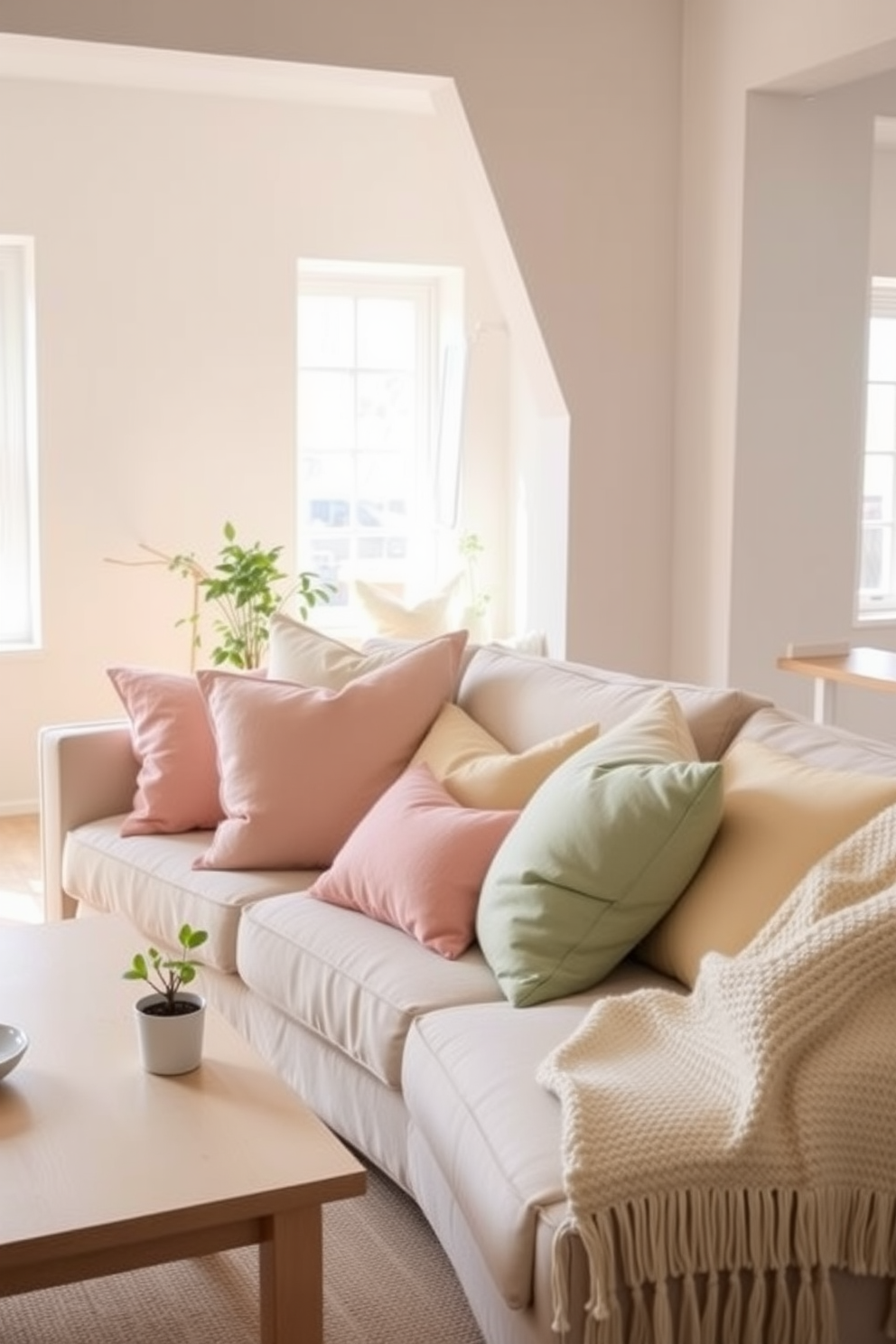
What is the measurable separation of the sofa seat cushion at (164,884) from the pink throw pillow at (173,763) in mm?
37

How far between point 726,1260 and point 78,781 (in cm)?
212

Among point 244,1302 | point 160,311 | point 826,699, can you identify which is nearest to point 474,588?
point 160,311

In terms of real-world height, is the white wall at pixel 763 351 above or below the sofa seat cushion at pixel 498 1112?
above

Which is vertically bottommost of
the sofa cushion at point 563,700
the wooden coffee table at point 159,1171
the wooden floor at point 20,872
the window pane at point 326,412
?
the wooden floor at point 20,872

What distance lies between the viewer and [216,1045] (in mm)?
2248

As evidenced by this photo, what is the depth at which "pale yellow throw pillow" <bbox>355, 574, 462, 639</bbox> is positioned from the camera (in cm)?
587

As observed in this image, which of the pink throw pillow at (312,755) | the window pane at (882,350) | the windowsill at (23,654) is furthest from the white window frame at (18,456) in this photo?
the window pane at (882,350)

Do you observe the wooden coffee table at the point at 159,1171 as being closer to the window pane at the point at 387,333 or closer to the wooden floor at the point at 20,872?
the wooden floor at the point at 20,872

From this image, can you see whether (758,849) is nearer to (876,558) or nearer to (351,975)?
(351,975)

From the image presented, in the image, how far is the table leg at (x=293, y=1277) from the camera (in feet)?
6.14

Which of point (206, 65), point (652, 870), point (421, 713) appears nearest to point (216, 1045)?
point (652, 870)

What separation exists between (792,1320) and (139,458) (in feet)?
14.3

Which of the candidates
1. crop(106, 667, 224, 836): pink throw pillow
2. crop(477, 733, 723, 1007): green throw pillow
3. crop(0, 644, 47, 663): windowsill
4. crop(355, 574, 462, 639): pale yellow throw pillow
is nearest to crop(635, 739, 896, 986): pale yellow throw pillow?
crop(477, 733, 723, 1007): green throw pillow

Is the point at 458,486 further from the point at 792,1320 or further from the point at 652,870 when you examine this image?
the point at 792,1320
